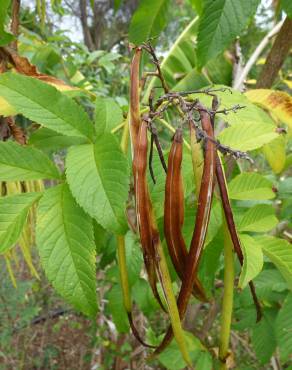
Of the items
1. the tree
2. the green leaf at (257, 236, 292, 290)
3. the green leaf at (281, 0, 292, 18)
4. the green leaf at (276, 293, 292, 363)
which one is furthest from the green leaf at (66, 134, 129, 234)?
the green leaf at (276, 293, 292, 363)

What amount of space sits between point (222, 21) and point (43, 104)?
29 cm

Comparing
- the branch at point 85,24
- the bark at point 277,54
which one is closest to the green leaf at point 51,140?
the bark at point 277,54

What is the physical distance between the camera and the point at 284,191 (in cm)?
92

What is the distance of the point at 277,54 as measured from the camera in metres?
0.88

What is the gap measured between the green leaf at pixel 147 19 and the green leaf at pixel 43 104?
14.3 inches

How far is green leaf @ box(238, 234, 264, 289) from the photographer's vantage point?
473mm

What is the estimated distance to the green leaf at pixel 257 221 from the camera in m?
0.63

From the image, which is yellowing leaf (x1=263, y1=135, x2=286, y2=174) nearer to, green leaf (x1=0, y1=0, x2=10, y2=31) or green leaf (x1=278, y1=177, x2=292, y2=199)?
green leaf (x1=278, y1=177, x2=292, y2=199)

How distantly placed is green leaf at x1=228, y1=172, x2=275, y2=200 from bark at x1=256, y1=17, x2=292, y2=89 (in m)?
0.38

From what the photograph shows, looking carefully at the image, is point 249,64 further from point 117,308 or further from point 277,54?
point 117,308

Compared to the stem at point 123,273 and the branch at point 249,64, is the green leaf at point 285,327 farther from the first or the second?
the branch at point 249,64

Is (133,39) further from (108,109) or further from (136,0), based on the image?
(136,0)

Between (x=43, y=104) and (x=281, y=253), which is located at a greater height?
(x=43, y=104)

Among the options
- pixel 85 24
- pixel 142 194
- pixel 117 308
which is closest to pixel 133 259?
pixel 117 308
